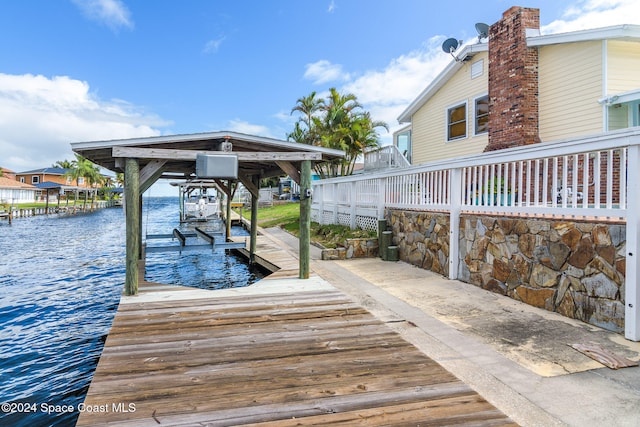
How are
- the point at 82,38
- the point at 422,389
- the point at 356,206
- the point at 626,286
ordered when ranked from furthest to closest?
the point at 82,38
the point at 356,206
the point at 626,286
the point at 422,389

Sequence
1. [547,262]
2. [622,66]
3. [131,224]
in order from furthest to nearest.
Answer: [622,66], [131,224], [547,262]

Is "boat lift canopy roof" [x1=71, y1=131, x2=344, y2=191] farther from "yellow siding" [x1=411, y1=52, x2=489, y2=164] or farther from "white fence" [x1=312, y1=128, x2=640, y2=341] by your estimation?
"yellow siding" [x1=411, y1=52, x2=489, y2=164]

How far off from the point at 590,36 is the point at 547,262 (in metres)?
7.88

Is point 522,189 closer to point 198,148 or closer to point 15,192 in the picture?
point 198,148

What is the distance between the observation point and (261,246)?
11.4m

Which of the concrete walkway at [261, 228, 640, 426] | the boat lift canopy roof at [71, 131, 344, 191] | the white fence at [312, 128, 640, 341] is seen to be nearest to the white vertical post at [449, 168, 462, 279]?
the white fence at [312, 128, 640, 341]

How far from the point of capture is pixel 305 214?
654cm

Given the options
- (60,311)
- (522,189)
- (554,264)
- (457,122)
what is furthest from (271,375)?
(457,122)

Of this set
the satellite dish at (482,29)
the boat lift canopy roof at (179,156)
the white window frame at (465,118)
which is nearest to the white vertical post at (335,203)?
the white window frame at (465,118)

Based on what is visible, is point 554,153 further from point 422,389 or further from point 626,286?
point 422,389

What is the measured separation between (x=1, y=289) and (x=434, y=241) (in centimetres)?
1092

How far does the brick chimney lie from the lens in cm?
1078

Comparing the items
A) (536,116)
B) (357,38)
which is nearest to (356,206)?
(536,116)

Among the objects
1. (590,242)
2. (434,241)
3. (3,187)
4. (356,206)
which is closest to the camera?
(590,242)
